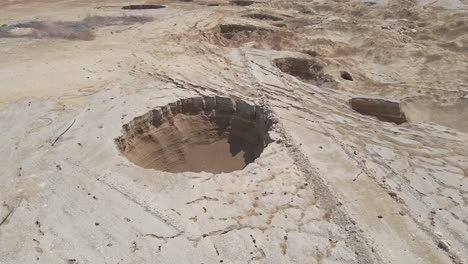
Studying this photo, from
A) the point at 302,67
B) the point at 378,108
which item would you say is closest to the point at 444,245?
Result: the point at 378,108

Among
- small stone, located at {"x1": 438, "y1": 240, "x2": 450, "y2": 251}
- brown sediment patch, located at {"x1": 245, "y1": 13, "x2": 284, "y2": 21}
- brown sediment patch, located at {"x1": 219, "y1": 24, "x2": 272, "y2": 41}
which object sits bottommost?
small stone, located at {"x1": 438, "y1": 240, "x2": 450, "y2": 251}

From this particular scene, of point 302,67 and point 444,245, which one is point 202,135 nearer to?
point 302,67

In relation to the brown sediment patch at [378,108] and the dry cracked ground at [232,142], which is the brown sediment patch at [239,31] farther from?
the brown sediment patch at [378,108]

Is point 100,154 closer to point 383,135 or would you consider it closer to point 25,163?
point 25,163

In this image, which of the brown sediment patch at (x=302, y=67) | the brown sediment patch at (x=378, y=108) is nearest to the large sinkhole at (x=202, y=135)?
the brown sediment patch at (x=378, y=108)

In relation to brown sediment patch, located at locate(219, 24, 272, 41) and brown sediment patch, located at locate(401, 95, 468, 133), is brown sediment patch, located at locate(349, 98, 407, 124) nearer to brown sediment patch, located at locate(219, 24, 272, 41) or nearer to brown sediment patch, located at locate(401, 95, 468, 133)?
brown sediment patch, located at locate(401, 95, 468, 133)

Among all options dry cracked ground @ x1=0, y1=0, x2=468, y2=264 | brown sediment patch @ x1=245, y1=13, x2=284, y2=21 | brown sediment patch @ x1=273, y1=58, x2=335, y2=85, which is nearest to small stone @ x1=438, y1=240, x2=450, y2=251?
dry cracked ground @ x1=0, y1=0, x2=468, y2=264
